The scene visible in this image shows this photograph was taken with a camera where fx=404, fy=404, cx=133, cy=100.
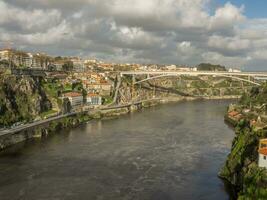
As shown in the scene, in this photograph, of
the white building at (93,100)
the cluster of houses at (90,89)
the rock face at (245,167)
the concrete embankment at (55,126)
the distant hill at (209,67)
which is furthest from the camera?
the distant hill at (209,67)

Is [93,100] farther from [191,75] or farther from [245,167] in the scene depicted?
[245,167]

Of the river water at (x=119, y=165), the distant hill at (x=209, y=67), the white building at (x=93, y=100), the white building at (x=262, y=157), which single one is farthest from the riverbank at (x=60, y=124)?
the distant hill at (x=209, y=67)

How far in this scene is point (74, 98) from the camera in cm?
3847

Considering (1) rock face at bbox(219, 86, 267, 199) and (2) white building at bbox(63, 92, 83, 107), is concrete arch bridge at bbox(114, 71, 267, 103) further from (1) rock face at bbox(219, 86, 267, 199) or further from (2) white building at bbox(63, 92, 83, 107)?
(1) rock face at bbox(219, 86, 267, 199)

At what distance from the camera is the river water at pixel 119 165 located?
14.8 metres

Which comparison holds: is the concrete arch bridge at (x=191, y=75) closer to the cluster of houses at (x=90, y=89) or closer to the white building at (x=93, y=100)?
the cluster of houses at (x=90, y=89)

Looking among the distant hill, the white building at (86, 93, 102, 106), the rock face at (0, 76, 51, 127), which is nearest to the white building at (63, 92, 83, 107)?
the white building at (86, 93, 102, 106)

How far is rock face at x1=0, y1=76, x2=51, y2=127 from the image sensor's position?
1098 inches

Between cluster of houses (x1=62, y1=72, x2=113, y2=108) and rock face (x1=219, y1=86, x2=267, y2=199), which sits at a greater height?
cluster of houses (x1=62, y1=72, x2=113, y2=108)

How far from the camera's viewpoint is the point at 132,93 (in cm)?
5391

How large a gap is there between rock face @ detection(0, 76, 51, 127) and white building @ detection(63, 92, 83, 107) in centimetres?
260

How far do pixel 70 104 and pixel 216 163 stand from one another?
21.1 metres

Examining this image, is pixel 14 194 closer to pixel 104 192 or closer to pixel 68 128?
pixel 104 192

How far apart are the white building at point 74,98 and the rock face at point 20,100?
8.52 ft
